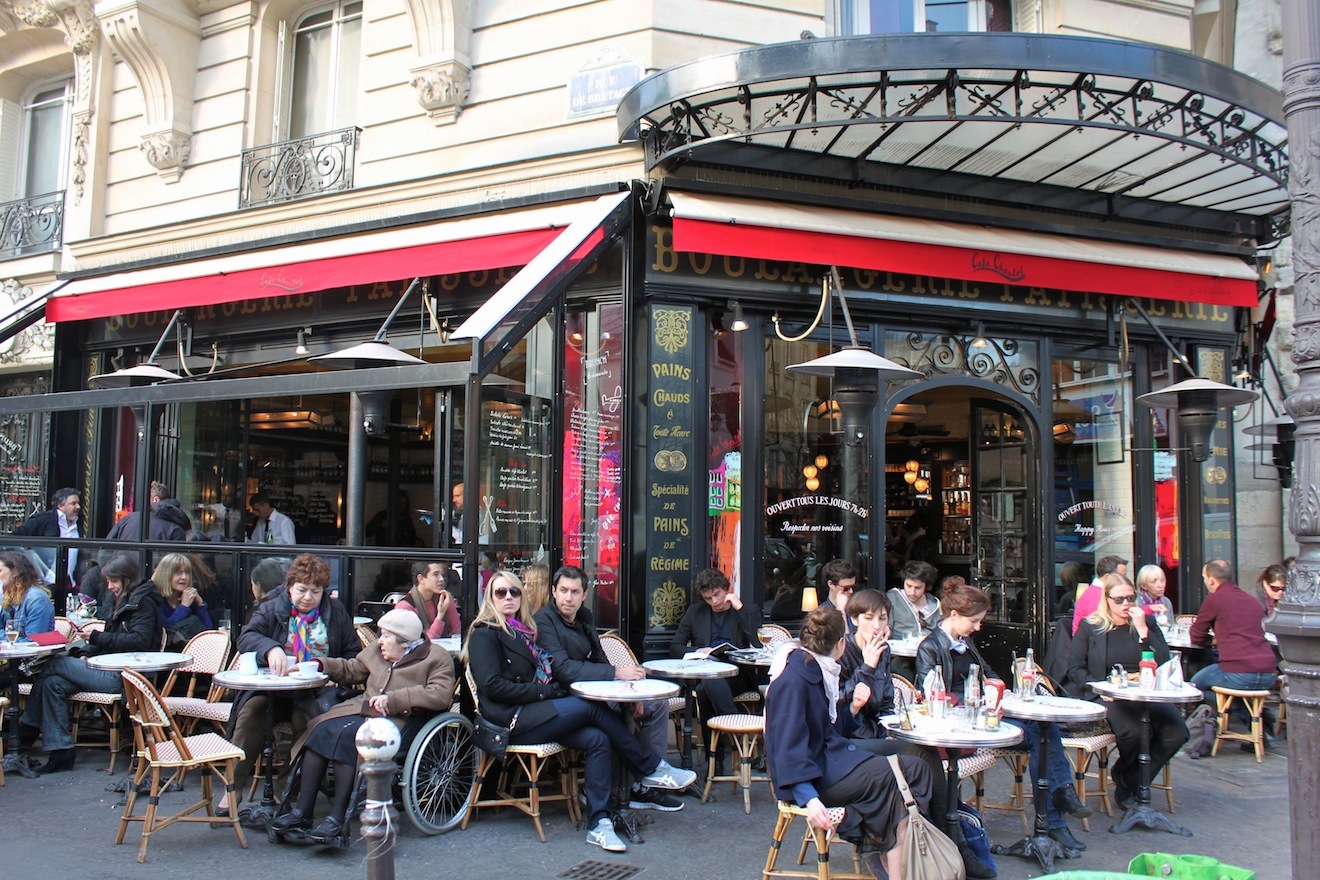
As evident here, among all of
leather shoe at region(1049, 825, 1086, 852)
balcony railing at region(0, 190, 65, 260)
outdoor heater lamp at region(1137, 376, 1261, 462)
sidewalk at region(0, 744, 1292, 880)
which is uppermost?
balcony railing at region(0, 190, 65, 260)

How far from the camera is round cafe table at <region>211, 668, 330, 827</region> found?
18.4ft

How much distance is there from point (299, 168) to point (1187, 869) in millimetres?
9531

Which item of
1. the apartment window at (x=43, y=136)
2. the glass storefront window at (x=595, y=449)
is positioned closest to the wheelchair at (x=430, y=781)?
the glass storefront window at (x=595, y=449)

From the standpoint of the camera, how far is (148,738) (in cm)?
540

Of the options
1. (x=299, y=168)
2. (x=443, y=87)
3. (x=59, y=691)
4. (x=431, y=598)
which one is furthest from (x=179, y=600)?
(x=443, y=87)

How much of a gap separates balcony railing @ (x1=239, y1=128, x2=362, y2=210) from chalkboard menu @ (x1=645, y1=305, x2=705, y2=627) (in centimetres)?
367

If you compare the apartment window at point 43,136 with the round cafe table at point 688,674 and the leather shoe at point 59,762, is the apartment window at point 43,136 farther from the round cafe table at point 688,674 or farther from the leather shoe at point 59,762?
the round cafe table at point 688,674

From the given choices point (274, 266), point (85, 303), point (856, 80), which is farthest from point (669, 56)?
point (85, 303)

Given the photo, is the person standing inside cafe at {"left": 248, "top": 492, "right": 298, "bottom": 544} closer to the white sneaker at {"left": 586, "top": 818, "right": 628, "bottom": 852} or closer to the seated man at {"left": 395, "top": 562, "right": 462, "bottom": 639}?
the seated man at {"left": 395, "top": 562, "right": 462, "bottom": 639}

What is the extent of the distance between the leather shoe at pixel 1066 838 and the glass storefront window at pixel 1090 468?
14.6 feet

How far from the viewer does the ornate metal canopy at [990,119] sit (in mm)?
6934

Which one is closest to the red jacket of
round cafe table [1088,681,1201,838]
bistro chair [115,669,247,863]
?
round cafe table [1088,681,1201,838]

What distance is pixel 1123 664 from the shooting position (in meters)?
6.51

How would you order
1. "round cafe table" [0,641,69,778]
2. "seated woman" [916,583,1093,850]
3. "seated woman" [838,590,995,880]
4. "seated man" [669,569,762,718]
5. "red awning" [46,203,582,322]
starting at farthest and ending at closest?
"red awning" [46,203,582,322], "seated man" [669,569,762,718], "round cafe table" [0,641,69,778], "seated woman" [916,583,1093,850], "seated woman" [838,590,995,880]
